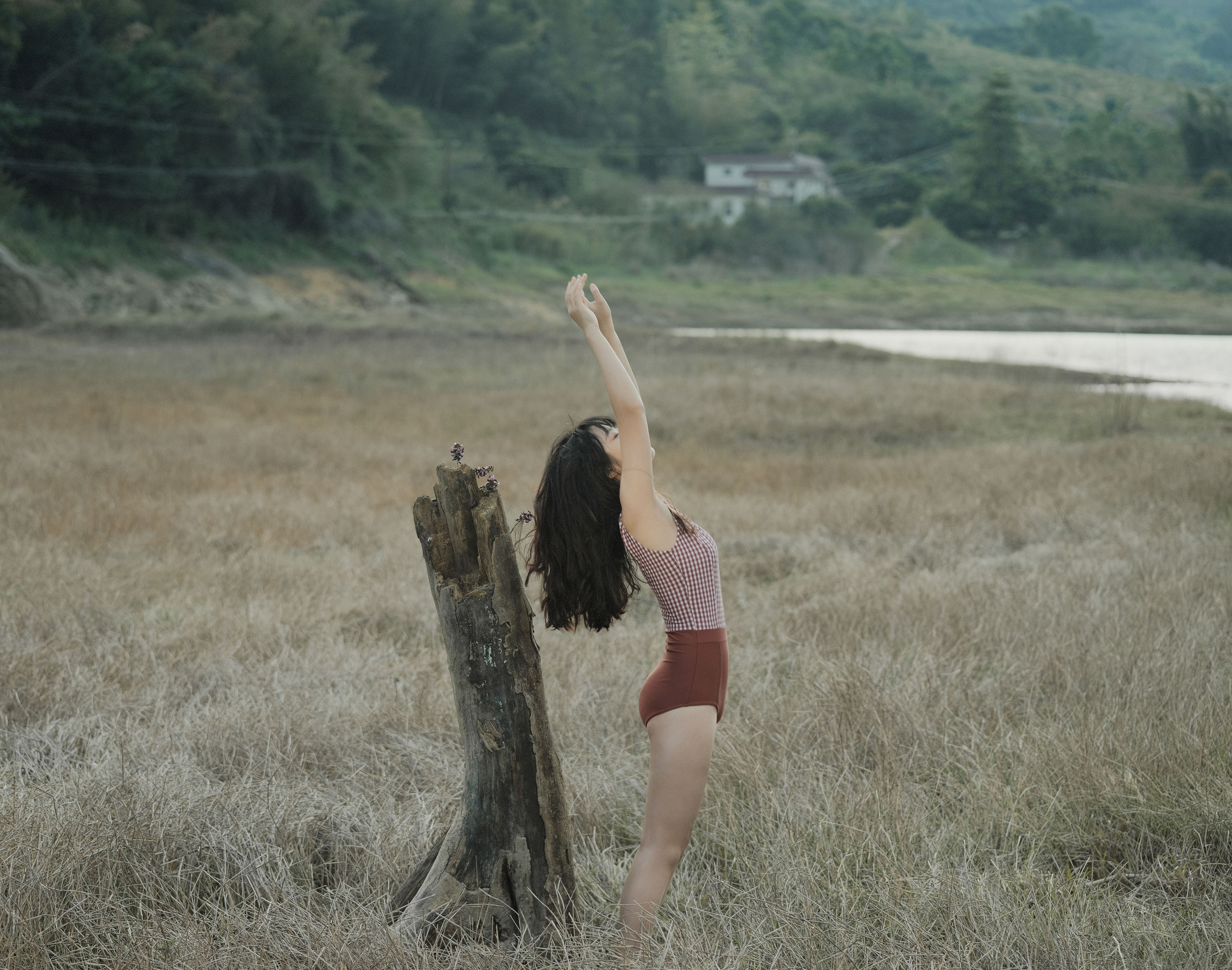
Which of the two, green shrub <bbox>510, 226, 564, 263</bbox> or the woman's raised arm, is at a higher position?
green shrub <bbox>510, 226, 564, 263</bbox>

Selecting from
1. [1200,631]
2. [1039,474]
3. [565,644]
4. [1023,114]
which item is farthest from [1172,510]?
[1023,114]

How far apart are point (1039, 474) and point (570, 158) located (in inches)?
3105

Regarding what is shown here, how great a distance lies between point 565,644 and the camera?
5.39 metres

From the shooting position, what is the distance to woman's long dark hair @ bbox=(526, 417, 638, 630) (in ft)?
9.02

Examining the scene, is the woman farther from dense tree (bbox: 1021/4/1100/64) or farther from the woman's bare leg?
dense tree (bbox: 1021/4/1100/64)

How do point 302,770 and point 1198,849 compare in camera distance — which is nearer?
point 1198,849

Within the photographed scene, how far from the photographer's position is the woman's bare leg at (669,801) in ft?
8.45

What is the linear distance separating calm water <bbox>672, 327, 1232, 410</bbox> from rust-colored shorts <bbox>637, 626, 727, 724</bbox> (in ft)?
53.2

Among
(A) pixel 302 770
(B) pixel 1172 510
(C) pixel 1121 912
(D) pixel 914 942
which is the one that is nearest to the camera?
(D) pixel 914 942

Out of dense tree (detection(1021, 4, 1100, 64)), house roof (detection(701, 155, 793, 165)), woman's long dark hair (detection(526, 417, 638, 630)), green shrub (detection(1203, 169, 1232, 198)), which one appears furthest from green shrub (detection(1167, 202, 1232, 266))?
dense tree (detection(1021, 4, 1100, 64))

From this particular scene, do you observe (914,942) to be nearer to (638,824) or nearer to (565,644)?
(638,824)

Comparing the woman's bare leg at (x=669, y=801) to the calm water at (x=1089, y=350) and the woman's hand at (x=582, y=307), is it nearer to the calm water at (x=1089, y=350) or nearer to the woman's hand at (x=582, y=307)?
the woman's hand at (x=582, y=307)

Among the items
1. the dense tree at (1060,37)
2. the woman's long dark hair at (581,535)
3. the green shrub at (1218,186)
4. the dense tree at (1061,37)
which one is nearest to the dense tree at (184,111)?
the woman's long dark hair at (581,535)

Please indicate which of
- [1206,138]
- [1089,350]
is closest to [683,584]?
[1089,350]
